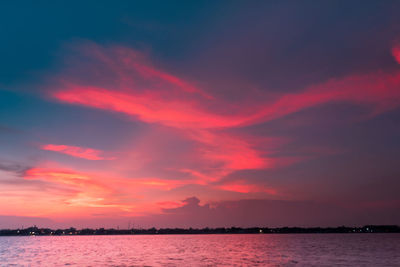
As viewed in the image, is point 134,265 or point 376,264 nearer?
point 134,265

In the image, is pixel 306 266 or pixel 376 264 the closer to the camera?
pixel 306 266

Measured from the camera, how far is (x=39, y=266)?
7625cm

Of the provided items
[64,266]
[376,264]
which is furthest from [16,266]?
[376,264]

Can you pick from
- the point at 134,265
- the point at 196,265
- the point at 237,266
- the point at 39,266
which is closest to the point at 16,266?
the point at 39,266

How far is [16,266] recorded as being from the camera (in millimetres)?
77188

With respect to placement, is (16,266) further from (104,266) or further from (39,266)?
(104,266)

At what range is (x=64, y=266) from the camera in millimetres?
74625

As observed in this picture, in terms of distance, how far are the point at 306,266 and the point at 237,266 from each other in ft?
45.5

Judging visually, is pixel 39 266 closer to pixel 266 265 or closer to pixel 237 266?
pixel 237 266

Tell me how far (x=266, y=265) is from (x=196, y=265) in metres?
14.1

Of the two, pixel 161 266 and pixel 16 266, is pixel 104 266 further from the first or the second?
pixel 16 266

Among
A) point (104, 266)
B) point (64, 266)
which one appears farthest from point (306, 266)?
point (64, 266)

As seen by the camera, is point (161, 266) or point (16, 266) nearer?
point (161, 266)

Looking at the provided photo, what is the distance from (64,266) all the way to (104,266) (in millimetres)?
8153
